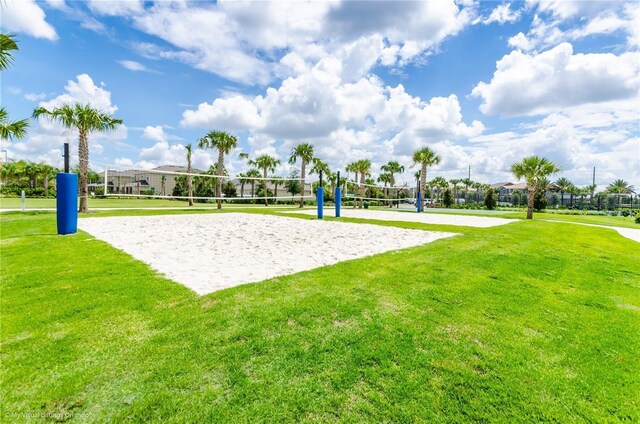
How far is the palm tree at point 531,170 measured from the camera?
56.9ft

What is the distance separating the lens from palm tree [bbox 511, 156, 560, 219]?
17.3 m

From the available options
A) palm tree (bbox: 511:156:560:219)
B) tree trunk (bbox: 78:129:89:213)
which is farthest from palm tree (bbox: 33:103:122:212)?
palm tree (bbox: 511:156:560:219)

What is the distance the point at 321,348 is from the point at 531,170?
2040 centimetres

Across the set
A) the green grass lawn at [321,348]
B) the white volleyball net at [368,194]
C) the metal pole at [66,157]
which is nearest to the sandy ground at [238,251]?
the green grass lawn at [321,348]

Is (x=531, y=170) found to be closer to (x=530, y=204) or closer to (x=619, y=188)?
(x=530, y=204)

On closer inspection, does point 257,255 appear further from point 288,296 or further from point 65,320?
point 65,320

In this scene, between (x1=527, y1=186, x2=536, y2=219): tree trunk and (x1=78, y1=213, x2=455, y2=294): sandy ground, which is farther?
(x1=527, y1=186, x2=536, y2=219): tree trunk

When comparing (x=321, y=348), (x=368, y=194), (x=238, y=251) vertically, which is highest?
(x=368, y=194)

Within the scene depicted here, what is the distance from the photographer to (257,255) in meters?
5.44

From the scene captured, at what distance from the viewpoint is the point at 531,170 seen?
1781cm

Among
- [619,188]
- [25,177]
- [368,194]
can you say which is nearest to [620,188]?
[619,188]

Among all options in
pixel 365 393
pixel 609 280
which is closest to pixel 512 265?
pixel 609 280

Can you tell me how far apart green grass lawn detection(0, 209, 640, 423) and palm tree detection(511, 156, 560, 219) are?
52.0 ft

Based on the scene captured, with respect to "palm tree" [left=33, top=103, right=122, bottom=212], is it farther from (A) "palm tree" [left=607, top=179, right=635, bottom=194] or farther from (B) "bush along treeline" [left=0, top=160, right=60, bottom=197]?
(A) "palm tree" [left=607, top=179, right=635, bottom=194]
